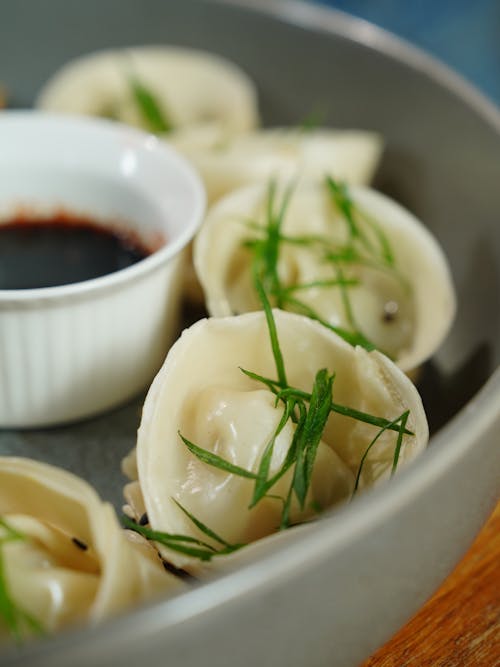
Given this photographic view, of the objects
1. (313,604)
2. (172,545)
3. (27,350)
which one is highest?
(313,604)

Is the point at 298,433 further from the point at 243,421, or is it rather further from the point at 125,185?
the point at 125,185

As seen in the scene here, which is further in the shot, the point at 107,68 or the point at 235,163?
the point at 107,68

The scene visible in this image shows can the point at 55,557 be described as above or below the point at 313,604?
below

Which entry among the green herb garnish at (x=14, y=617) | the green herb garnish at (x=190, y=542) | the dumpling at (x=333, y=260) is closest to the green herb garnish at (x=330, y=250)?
the dumpling at (x=333, y=260)

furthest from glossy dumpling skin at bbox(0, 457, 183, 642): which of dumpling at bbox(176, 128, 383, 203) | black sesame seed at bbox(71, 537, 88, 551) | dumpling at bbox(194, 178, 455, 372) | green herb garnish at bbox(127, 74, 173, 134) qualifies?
green herb garnish at bbox(127, 74, 173, 134)

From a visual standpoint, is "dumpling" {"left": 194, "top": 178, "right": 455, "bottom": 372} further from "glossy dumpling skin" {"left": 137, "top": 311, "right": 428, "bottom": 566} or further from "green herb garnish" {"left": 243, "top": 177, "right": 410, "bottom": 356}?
"glossy dumpling skin" {"left": 137, "top": 311, "right": 428, "bottom": 566}

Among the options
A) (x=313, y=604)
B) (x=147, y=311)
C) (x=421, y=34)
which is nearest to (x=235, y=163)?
(x=147, y=311)

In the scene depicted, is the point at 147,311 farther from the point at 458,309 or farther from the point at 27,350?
the point at 458,309
